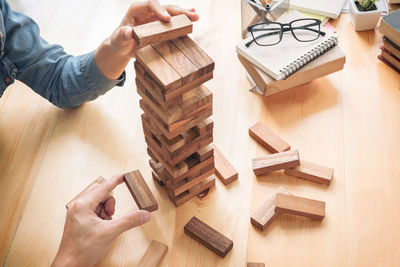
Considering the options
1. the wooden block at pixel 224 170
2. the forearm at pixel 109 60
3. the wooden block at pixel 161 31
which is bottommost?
the wooden block at pixel 224 170

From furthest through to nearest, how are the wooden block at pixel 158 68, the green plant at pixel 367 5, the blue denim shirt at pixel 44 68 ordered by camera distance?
the green plant at pixel 367 5
the blue denim shirt at pixel 44 68
the wooden block at pixel 158 68

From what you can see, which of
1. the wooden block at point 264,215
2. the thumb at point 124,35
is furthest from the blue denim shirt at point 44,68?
the wooden block at point 264,215

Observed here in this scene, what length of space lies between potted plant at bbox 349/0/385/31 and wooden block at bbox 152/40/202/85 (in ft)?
2.39

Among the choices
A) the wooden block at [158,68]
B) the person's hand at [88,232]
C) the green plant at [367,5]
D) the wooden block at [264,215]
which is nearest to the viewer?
the wooden block at [158,68]

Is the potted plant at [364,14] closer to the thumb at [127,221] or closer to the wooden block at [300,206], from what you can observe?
the wooden block at [300,206]

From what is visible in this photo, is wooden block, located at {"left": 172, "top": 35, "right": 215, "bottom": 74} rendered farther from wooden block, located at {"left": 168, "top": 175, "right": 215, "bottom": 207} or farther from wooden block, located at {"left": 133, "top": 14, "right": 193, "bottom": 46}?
wooden block, located at {"left": 168, "top": 175, "right": 215, "bottom": 207}

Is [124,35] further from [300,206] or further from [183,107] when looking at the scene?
[300,206]

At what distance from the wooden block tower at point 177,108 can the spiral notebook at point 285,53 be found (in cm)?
32

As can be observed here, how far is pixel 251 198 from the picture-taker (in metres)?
1.07

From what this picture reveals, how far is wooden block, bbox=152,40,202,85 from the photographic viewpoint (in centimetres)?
80

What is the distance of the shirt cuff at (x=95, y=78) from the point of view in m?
1.14

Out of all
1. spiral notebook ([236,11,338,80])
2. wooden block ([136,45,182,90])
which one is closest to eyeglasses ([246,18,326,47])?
spiral notebook ([236,11,338,80])

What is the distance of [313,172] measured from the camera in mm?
1076

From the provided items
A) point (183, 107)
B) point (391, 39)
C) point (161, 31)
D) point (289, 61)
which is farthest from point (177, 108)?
point (391, 39)
